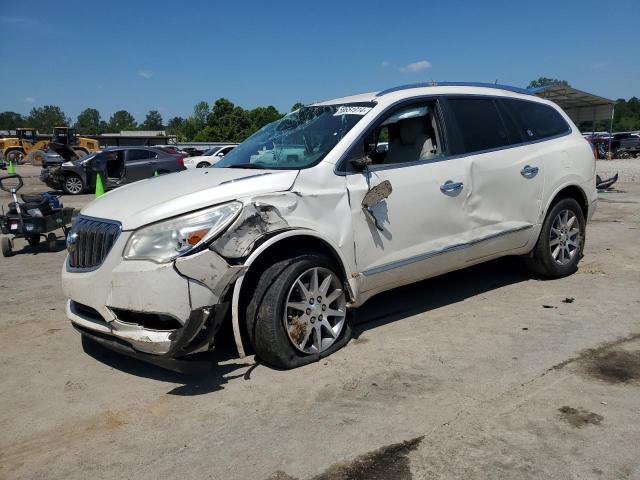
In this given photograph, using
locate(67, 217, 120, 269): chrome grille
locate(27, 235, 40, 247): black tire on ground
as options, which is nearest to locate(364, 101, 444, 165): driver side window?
locate(67, 217, 120, 269): chrome grille

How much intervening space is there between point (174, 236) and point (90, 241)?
0.73m

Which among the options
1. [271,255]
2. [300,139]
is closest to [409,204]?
[300,139]

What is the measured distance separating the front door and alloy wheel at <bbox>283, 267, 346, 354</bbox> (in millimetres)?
263

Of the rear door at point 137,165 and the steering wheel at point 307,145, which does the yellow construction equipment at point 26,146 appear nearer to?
the rear door at point 137,165

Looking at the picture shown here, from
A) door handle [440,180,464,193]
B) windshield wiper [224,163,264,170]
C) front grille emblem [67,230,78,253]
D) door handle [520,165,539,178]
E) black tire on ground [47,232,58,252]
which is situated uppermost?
windshield wiper [224,163,264,170]

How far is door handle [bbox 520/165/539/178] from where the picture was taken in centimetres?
519

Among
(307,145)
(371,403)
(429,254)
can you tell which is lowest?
(371,403)

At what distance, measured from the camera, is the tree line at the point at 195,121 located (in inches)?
2817

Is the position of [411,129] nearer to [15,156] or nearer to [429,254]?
[429,254]

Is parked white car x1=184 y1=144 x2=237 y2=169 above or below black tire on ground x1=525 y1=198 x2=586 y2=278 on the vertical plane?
above

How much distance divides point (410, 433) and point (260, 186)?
6.02 ft

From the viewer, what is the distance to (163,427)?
3115 millimetres

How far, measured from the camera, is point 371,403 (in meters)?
3.29

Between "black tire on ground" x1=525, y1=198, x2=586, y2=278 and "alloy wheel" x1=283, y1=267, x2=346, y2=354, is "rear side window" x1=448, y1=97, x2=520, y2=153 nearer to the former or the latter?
"black tire on ground" x1=525, y1=198, x2=586, y2=278
